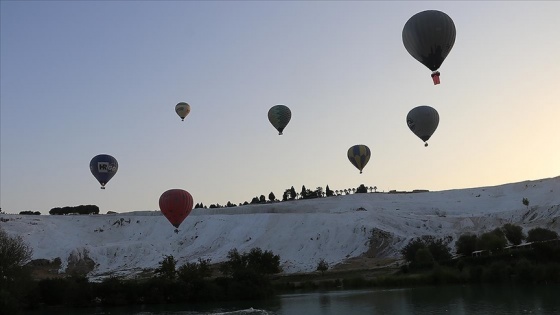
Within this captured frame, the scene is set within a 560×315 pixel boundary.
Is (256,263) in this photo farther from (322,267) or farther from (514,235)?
(514,235)

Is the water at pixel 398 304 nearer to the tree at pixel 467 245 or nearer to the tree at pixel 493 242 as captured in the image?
the tree at pixel 493 242

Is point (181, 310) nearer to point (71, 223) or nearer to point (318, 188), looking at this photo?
point (71, 223)

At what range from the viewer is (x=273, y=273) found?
5541cm

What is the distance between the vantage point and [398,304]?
107ft

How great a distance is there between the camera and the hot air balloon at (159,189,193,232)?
39.2 meters

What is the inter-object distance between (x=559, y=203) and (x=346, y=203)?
30.5 meters

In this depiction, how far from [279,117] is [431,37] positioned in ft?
52.3

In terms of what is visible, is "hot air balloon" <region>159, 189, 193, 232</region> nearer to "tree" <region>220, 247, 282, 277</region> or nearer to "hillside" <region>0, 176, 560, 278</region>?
"tree" <region>220, 247, 282, 277</region>

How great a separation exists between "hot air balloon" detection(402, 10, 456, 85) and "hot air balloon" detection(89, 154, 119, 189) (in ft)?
78.0

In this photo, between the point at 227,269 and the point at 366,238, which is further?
the point at 366,238

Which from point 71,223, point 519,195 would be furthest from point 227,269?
point 519,195

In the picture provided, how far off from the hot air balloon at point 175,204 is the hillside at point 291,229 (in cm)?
2237

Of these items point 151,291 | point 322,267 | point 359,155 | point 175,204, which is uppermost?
point 359,155

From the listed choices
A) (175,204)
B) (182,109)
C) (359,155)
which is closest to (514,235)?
(359,155)
